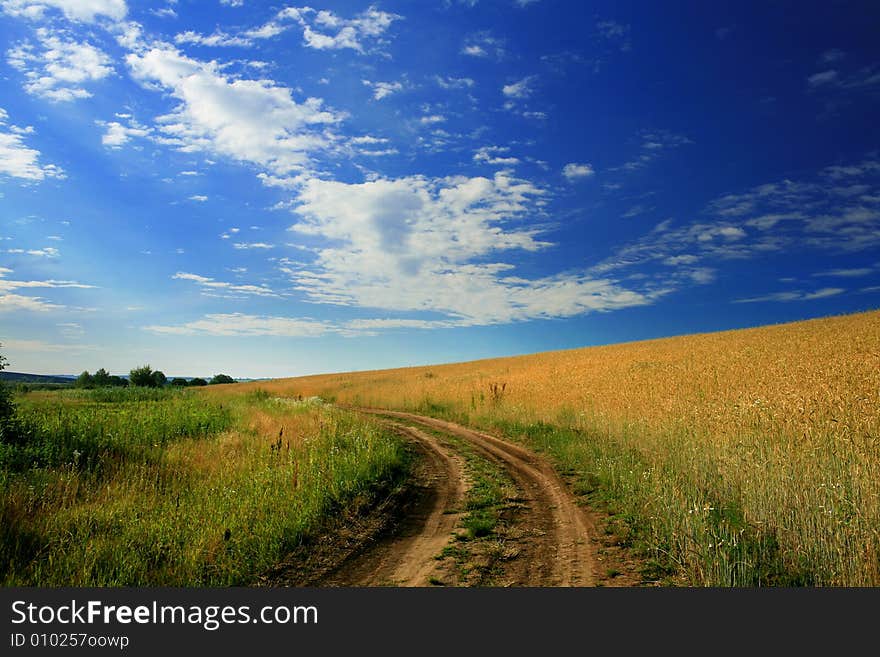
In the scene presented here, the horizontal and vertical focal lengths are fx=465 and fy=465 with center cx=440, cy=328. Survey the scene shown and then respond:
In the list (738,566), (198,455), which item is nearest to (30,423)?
(198,455)

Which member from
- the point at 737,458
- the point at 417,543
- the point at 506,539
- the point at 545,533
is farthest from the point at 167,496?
the point at 737,458

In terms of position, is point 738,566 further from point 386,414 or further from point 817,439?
point 386,414

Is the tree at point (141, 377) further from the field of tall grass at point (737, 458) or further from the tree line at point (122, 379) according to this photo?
the field of tall grass at point (737, 458)

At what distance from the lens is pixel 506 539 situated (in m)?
7.37

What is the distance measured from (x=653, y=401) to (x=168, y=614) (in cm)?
1487

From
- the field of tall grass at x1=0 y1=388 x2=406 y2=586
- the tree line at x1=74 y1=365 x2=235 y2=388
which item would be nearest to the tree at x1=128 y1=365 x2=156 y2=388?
the tree line at x1=74 y1=365 x2=235 y2=388

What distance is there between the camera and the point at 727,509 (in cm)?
786

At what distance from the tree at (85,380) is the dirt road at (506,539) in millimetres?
66155

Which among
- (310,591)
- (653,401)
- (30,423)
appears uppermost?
(653,401)

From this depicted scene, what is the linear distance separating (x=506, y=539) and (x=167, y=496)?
6568 millimetres

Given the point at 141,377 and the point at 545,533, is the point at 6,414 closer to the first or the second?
the point at 545,533

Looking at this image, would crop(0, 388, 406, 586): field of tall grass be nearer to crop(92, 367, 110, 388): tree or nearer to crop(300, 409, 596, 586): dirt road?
crop(300, 409, 596, 586): dirt road

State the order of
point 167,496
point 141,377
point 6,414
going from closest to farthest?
point 167,496 < point 6,414 < point 141,377

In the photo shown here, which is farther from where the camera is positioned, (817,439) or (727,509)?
(817,439)
